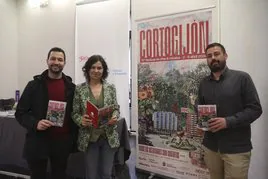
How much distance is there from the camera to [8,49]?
4531 millimetres

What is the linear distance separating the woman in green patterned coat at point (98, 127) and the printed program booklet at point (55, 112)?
0.14 m

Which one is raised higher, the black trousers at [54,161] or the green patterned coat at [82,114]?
the green patterned coat at [82,114]

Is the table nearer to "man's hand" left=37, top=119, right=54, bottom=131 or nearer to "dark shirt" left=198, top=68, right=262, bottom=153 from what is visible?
"man's hand" left=37, top=119, right=54, bottom=131

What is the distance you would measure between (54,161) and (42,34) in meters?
3.00

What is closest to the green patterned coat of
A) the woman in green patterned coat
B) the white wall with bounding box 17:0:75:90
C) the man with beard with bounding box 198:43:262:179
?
the woman in green patterned coat

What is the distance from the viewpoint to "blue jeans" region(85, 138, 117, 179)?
Result: 219 cm

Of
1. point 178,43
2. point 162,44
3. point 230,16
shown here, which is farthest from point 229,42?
point 162,44

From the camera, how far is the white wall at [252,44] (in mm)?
2586

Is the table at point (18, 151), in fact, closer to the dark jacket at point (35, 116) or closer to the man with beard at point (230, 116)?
the dark jacket at point (35, 116)

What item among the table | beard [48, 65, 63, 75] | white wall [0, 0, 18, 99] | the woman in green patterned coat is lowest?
the table

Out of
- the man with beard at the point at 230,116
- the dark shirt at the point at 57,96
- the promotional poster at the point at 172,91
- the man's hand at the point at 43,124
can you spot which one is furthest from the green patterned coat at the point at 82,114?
the promotional poster at the point at 172,91

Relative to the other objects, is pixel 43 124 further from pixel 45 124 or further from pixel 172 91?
pixel 172 91

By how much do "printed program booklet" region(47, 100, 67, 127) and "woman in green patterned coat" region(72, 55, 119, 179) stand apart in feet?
0.47

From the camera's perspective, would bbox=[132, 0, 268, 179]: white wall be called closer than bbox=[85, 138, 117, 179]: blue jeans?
No
